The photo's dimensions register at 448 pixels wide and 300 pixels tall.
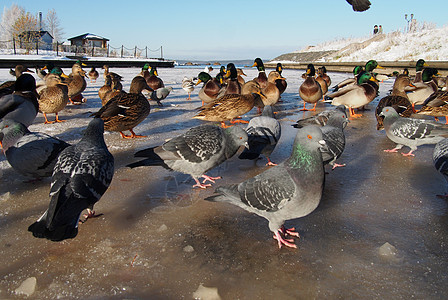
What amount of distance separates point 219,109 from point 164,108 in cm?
351

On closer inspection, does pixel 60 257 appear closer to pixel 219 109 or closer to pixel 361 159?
pixel 361 159

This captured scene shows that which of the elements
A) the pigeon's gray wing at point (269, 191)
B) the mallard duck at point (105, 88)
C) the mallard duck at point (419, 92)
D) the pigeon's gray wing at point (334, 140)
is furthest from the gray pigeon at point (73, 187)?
the mallard duck at point (419, 92)

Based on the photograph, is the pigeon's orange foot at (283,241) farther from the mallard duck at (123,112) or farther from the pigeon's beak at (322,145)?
the mallard duck at (123,112)

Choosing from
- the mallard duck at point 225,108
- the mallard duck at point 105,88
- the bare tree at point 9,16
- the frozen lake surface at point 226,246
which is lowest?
the frozen lake surface at point 226,246

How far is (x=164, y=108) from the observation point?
10.1 m

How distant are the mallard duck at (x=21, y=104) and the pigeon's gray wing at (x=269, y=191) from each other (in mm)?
5237

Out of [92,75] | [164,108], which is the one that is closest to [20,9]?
[92,75]

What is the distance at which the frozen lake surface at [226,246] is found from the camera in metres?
2.20

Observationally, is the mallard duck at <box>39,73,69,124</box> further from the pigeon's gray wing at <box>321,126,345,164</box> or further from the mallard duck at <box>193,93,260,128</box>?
the pigeon's gray wing at <box>321,126,345,164</box>

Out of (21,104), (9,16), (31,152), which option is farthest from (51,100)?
(9,16)

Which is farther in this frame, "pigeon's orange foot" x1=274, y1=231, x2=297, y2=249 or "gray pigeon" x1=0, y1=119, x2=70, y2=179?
"gray pigeon" x1=0, y1=119, x2=70, y2=179

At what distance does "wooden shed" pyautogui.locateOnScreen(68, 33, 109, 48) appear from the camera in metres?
59.5

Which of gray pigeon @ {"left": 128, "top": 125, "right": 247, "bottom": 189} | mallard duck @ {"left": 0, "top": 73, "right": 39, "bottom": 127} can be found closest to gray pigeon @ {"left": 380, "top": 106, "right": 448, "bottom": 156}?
gray pigeon @ {"left": 128, "top": 125, "right": 247, "bottom": 189}

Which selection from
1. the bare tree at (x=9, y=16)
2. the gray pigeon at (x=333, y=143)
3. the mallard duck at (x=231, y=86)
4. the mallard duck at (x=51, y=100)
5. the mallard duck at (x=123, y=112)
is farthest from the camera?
the bare tree at (x=9, y=16)
